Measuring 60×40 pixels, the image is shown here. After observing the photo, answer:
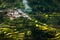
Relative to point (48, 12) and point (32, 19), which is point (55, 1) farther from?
point (32, 19)

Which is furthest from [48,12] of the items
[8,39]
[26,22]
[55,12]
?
[8,39]

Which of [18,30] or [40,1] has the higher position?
[40,1]

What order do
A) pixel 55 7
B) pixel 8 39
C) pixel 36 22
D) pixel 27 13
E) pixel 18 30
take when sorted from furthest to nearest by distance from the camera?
pixel 55 7 < pixel 27 13 < pixel 36 22 < pixel 18 30 < pixel 8 39

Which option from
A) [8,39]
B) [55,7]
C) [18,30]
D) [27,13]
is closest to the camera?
[8,39]

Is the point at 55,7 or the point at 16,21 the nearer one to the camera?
the point at 16,21

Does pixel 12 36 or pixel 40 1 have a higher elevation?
pixel 40 1

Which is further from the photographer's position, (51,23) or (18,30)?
(51,23)

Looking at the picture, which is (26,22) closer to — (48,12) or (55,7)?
(48,12)

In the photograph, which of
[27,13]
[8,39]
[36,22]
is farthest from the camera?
[27,13]

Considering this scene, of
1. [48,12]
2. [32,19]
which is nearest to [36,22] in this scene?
[32,19]
